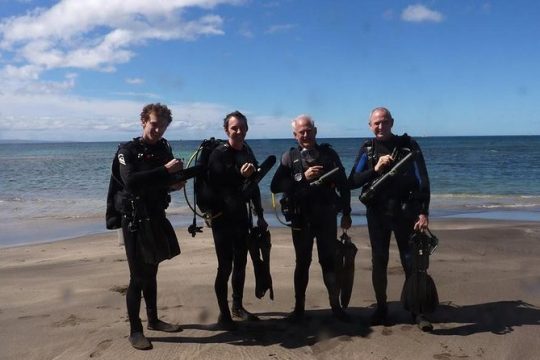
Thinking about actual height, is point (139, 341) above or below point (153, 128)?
below

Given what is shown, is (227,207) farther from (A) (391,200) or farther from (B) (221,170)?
(A) (391,200)

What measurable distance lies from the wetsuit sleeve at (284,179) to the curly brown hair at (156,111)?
3.87ft

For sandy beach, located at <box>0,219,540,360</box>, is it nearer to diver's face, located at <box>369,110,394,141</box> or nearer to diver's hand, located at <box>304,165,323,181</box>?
diver's hand, located at <box>304,165,323,181</box>

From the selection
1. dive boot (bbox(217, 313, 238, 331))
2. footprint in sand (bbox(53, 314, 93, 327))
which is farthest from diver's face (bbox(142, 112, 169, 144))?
footprint in sand (bbox(53, 314, 93, 327))

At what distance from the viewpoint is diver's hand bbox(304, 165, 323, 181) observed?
178 inches

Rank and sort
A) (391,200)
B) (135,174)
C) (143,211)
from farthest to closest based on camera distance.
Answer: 1. (391,200)
2. (143,211)
3. (135,174)

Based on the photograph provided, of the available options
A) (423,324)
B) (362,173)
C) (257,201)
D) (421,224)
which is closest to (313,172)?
(362,173)

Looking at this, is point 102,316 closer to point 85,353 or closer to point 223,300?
point 85,353

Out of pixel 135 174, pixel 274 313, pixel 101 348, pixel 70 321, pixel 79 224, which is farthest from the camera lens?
pixel 79 224

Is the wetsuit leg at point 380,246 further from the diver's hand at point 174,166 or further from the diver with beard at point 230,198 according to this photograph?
the diver's hand at point 174,166

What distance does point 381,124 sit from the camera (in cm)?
453

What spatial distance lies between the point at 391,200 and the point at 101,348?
2842 mm

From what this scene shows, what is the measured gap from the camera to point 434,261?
7348 millimetres

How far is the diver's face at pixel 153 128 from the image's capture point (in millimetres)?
4152
